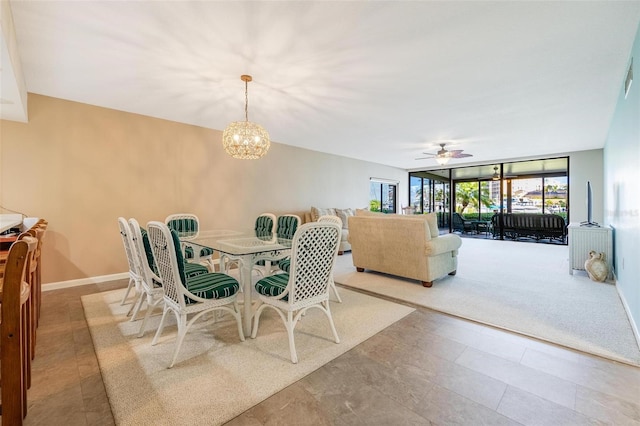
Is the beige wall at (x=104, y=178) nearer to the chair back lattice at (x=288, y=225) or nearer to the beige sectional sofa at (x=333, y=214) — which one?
the beige sectional sofa at (x=333, y=214)

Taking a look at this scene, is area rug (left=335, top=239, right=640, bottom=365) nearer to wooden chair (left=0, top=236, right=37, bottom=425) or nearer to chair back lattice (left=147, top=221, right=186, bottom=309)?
chair back lattice (left=147, top=221, right=186, bottom=309)

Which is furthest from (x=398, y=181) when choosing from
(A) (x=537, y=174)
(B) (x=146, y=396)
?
(B) (x=146, y=396)

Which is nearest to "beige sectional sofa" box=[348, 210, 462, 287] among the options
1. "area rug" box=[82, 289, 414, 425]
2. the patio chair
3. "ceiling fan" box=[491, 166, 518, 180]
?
"area rug" box=[82, 289, 414, 425]

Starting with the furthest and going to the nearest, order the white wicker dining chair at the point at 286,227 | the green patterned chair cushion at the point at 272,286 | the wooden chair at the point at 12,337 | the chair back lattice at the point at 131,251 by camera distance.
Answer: the white wicker dining chair at the point at 286,227 → the chair back lattice at the point at 131,251 → the green patterned chair cushion at the point at 272,286 → the wooden chair at the point at 12,337

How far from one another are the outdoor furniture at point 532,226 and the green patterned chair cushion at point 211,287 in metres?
8.77

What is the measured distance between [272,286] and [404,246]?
230 centimetres

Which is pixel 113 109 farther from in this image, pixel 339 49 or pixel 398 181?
pixel 398 181

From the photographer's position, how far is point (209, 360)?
200cm

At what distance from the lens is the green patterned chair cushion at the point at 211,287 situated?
6.68 ft

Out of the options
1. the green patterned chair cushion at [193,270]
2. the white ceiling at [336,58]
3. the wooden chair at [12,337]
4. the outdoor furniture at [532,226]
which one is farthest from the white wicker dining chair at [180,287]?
the outdoor furniture at [532,226]

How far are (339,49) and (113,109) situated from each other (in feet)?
11.4

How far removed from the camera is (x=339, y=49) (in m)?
2.44

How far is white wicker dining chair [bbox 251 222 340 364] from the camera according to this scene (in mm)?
1950

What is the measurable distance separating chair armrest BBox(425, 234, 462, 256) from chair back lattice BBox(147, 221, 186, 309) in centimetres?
290
